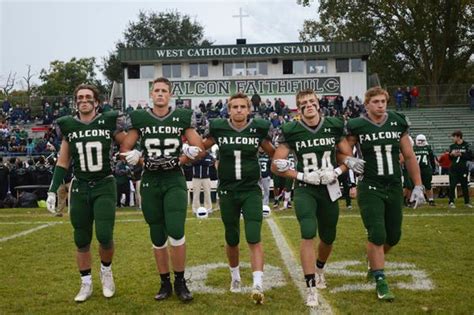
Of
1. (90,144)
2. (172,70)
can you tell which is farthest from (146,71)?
(90,144)

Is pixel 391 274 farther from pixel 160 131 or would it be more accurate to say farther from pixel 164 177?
pixel 160 131

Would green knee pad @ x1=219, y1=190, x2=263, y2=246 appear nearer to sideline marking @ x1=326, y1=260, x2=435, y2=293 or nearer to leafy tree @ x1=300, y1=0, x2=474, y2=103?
sideline marking @ x1=326, y1=260, x2=435, y2=293

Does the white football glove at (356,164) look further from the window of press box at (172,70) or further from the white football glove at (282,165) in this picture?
the window of press box at (172,70)

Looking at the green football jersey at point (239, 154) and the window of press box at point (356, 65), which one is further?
the window of press box at point (356, 65)

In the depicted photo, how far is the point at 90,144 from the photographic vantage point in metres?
5.81

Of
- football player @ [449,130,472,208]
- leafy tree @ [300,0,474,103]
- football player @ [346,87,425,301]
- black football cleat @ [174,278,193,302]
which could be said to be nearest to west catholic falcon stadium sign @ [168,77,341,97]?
leafy tree @ [300,0,474,103]

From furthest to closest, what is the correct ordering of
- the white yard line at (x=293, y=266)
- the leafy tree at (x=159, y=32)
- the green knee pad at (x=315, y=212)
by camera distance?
the leafy tree at (x=159, y=32) → the green knee pad at (x=315, y=212) → the white yard line at (x=293, y=266)

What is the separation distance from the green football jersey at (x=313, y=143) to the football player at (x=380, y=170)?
0.28 metres

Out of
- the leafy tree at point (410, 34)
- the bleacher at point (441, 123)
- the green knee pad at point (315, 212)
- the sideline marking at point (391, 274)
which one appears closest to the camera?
the green knee pad at point (315, 212)

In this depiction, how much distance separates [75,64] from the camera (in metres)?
69.5

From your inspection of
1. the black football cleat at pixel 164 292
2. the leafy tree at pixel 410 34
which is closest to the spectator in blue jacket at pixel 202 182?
the black football cleat at pixel 164 292

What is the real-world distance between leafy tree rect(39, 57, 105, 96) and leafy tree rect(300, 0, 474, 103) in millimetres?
33016

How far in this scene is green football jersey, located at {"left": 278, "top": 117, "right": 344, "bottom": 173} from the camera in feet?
18.8

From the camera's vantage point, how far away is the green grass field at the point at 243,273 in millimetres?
5379
